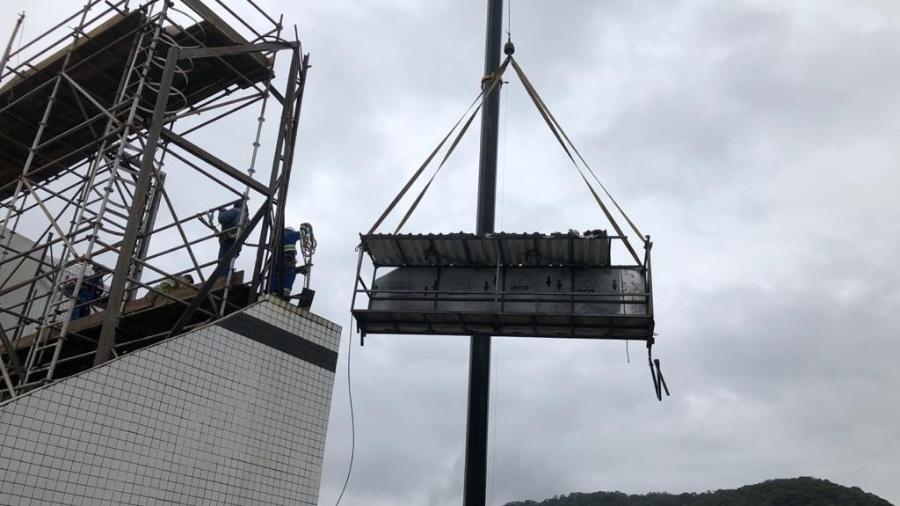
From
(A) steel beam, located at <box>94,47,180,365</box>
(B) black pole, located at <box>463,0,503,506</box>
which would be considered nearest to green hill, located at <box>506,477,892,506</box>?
(B) black pole, located at <box>463,0,503,506</box>

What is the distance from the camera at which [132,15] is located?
1327 centimetres

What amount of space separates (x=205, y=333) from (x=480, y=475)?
6.45 m

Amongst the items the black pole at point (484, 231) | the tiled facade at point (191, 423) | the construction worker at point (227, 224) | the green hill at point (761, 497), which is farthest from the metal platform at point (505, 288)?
the green hill at point (761, 497)

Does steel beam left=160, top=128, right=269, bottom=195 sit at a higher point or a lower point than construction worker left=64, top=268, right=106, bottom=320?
higher

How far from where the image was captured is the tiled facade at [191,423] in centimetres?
870

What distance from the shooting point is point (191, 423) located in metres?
10.2

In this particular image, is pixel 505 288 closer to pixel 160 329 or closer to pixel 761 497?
pixel 160 329

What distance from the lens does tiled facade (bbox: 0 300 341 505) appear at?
28.6 feet

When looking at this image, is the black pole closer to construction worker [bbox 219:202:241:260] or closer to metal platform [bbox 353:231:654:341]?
metal platform [bbox 353:231:654:341]

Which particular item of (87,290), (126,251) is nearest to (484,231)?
(126,251)

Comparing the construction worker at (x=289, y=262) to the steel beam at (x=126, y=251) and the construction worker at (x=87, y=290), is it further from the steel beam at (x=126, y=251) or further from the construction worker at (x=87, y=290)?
the construction worker at (x=87, y=290)

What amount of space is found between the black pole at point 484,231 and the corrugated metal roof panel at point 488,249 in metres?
1.74

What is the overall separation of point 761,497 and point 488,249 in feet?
202

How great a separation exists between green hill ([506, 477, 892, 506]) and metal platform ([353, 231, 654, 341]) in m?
57.3
